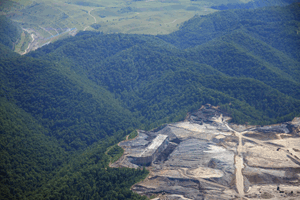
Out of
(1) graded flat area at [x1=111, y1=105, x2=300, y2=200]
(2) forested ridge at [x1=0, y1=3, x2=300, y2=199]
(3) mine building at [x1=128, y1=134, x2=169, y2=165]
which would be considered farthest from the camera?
(2) forested ridge at [x1=0, y1=3, x2=300, y2=199]

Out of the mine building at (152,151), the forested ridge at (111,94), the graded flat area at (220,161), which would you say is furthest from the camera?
the forested ridge at (111,94)

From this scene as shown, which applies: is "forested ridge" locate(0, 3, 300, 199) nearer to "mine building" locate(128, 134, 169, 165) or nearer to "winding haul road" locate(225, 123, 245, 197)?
"mine building" locate(128, 134, 169, 165)

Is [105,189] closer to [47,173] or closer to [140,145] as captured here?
[140,145]

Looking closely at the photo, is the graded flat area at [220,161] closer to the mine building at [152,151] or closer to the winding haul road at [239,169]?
the winding haul road at [239,169]

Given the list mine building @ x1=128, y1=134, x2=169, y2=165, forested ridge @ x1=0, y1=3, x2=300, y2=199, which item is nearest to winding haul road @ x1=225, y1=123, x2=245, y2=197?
forested ridge @ x1=0, y1=3, x2=300, y2=199

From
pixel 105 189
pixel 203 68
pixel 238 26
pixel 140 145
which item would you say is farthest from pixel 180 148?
pixel 238 26

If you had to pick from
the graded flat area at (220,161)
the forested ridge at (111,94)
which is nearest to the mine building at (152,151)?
the graded flat area at (220,161)
